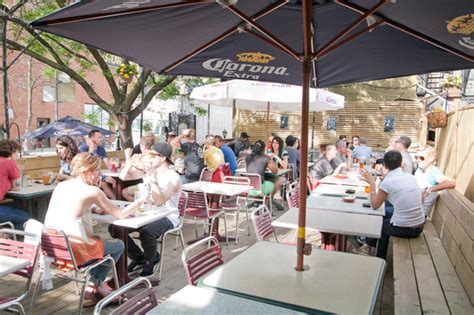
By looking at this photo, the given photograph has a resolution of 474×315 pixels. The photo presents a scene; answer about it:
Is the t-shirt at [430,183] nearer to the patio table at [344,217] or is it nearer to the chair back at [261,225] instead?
the patio table at [344,217]

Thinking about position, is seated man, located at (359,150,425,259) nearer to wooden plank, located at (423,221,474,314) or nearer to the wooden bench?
the wooden bench

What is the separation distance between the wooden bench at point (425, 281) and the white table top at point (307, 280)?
0.61 metres

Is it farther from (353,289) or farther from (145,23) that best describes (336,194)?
(145,23)

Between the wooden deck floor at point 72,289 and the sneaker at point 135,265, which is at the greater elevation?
the sneaker at point 135,265

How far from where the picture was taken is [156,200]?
4.26m

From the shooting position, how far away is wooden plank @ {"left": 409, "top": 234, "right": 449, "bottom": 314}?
3.00 metres

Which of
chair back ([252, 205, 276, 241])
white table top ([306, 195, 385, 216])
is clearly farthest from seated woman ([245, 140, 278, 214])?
chair back ([252, 205, 276, 241])

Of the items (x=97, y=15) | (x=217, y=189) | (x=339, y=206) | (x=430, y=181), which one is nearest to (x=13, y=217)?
(x=217, y=189)

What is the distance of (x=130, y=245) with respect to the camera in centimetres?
468

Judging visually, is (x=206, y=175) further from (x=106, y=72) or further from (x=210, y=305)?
(x=210, y=305)

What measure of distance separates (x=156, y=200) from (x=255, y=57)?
185 cm

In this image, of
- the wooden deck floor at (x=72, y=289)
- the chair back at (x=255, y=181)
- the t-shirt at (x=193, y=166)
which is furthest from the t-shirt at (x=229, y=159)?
the wooden deck floor at (x=72, y=289)

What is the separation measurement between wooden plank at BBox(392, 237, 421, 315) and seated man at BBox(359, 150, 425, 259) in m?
0.15

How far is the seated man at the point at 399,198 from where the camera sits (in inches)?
177
